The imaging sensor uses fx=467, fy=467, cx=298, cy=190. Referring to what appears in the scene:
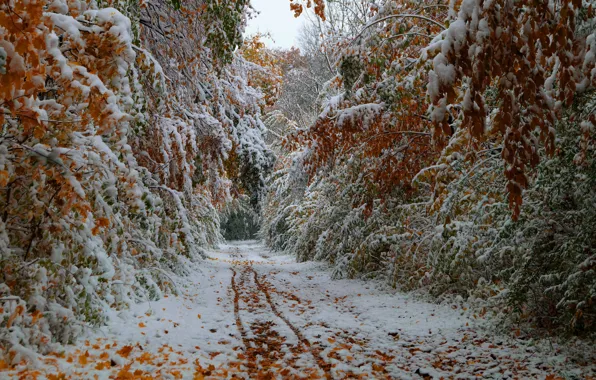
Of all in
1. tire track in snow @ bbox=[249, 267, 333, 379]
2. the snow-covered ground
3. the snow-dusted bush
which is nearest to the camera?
the snow-dusted bush

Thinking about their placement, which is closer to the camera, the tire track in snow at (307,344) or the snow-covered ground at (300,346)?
the snow-covered ground at (300,346)

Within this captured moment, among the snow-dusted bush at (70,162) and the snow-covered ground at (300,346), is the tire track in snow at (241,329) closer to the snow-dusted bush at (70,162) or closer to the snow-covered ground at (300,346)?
the snow-covered ground at (300,346)

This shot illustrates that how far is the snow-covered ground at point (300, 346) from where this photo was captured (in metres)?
4.49

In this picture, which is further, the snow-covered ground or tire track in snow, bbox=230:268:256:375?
tire track in snow, bbox=230:268:256:375

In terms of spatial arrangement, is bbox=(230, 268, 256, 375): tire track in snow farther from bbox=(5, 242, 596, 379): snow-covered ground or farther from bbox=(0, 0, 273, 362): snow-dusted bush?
bbox=(0, 0, 273, 362): snow-dusted bush

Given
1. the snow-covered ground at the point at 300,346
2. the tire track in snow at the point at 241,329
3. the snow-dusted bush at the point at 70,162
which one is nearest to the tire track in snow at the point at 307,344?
the snow-covered ground at the point at 300,346

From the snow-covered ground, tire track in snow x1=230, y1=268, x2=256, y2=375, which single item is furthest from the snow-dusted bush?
tire track in snow x1=230, y1=268, x2=256, y2=375

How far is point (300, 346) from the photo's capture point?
5637mm

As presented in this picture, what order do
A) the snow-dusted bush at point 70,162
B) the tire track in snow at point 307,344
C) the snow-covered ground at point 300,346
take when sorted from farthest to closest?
the tire track in snow at point 307,344 → the snow-covered ground at point 300,346 → the snow-dusted bush at point 70,162

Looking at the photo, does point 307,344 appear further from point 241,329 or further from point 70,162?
point 70,162

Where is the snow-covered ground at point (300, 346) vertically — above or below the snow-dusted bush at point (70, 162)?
below

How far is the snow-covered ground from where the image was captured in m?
4.49

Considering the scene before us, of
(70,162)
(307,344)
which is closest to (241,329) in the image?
(307,344)

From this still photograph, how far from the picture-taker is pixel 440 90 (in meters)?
2.56
